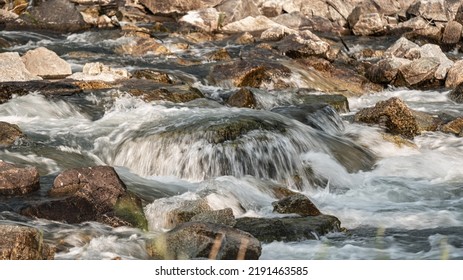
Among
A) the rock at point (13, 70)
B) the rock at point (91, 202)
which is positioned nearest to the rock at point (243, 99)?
the rock at point (13, 70)

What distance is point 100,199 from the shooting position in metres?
7.91

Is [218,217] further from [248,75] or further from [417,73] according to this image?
→ [417,73]

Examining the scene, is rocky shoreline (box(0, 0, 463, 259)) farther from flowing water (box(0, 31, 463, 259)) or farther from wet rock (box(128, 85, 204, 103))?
flowing water (box(0, 31, 463, 259))

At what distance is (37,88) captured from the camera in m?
14.3

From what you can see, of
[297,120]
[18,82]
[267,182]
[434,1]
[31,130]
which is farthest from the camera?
[434,1]

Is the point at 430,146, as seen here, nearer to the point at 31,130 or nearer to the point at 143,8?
the point at 31,130

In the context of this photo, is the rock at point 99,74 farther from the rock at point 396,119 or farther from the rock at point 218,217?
the rock at point 218,217

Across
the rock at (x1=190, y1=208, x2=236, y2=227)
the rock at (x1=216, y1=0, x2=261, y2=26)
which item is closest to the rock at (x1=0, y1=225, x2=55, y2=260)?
the rock at (x1=190, y1=208, x2=236, y2=227)

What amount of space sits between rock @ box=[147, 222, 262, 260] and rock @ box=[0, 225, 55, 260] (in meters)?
1.19

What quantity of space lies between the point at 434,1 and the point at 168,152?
26225mm

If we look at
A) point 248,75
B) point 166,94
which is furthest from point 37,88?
point 248,75

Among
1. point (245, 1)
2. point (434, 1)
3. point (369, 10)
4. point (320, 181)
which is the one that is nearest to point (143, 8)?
point (245, 1)

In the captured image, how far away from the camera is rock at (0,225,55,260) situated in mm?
5668

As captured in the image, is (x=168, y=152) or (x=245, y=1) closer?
(x=168, y=152)
